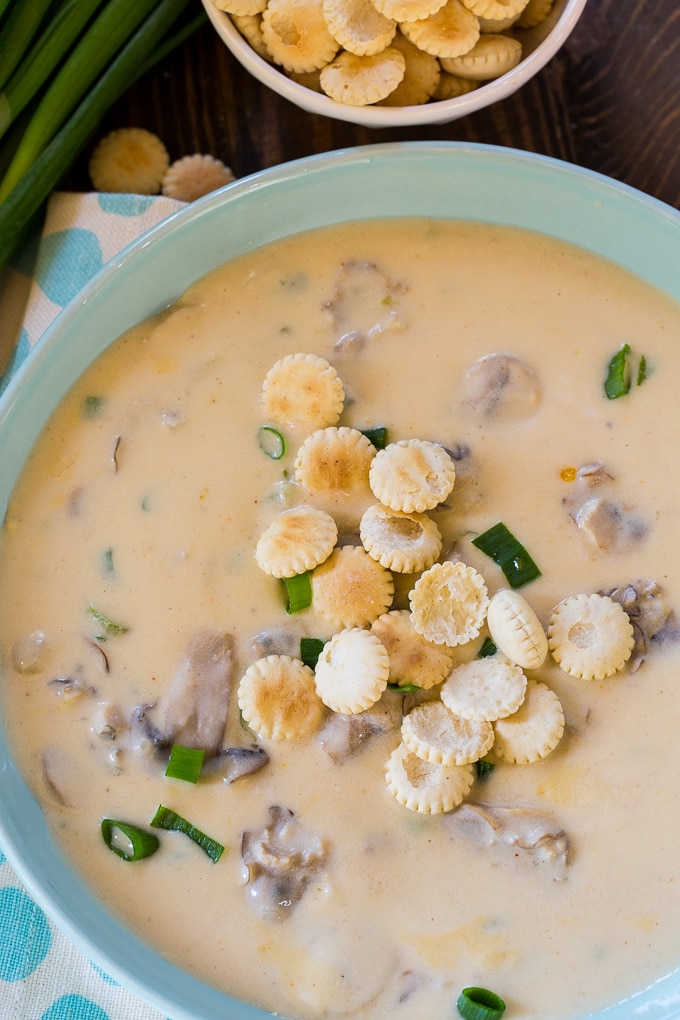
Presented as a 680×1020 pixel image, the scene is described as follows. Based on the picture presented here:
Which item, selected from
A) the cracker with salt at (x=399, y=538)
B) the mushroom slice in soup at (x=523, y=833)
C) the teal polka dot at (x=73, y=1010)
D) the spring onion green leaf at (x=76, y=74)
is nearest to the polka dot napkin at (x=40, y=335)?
the teal polka dot at (x=73, y=1010)

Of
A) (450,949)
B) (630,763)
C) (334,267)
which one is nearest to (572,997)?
(450,949)

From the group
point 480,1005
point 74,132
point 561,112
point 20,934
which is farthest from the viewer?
point 561,112

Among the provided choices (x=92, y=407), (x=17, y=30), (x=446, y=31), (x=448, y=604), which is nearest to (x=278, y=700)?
(x=448, y=604)

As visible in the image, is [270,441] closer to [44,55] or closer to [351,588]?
[351,588]

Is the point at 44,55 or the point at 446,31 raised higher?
the point at 446,31

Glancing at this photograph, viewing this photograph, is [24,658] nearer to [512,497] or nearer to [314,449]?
[314,449]

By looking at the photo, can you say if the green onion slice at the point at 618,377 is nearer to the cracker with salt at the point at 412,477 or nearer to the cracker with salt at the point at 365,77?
the cracker with salt at the point at 412,477

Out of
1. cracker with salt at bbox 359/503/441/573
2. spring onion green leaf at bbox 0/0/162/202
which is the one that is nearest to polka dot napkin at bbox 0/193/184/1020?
spring onion green leaf at bbox 0/0/162/202
